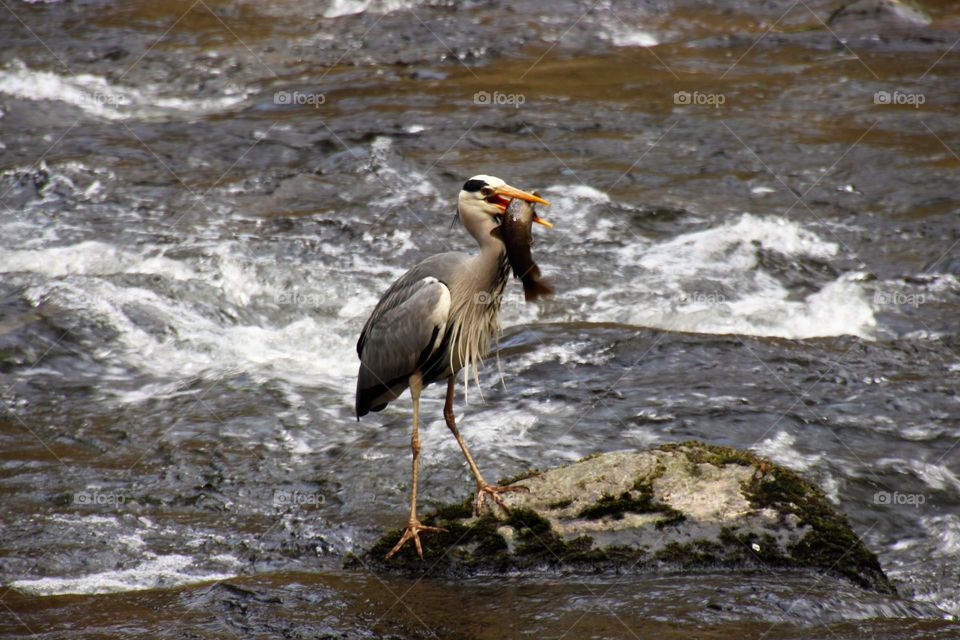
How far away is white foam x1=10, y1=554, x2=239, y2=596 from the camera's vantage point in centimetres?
544

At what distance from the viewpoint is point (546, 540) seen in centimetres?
523

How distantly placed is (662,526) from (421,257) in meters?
5.95

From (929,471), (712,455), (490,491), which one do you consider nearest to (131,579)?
(490,491)

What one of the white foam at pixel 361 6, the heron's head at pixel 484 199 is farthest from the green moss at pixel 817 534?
the white foam at pixel 361 6

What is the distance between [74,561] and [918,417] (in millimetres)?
5608

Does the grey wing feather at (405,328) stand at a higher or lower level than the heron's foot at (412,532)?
higher

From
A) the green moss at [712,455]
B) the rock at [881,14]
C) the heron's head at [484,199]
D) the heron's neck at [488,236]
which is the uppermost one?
the rock at [881,14]

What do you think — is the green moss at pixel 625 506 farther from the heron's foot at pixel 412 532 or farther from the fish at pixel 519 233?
the fish at pixel 519 233

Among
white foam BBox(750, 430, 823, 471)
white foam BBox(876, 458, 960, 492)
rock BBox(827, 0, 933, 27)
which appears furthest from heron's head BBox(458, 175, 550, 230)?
rock BBox(827, 0, 933, 27)

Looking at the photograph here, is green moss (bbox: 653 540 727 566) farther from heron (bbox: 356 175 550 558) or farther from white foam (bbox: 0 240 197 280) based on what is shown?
white foam (bbox: 0 240 197 280)

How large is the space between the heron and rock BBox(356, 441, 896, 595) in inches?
22.5

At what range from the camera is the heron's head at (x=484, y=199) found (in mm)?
5883

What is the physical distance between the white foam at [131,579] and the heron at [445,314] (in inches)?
49.5

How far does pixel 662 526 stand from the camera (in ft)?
16.9
